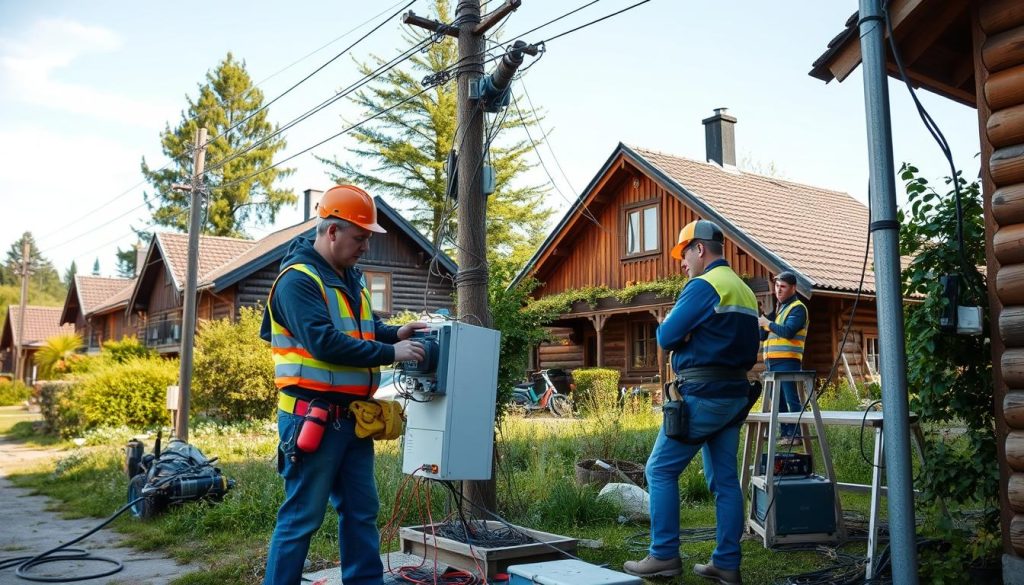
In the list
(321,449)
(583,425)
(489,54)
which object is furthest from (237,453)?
(321,449)

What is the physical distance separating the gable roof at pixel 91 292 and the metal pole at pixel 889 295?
4381cm

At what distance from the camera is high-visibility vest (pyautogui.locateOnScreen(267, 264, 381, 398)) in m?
4.17

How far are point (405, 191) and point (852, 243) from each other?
19.1 metres

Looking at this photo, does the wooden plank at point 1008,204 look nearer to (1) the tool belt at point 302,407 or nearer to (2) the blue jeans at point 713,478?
(2) the blue jeans at point 713,478

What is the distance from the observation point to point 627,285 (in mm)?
21688

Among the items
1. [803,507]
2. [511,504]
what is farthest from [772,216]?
[803,507]

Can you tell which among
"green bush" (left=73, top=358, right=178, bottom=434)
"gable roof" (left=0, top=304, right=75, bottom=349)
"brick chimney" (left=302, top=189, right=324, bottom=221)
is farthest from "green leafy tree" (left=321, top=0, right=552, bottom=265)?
"gable roof" (left=0, top=304, right=75, bottom=349)

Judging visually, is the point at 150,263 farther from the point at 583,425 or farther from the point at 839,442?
the point at 839,442

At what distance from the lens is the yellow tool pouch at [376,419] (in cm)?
423

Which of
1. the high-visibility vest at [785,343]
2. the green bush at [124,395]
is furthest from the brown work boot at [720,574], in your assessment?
the green bush at [124,395]

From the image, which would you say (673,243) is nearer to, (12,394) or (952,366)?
(952,366)

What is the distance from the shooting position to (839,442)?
943 centimetres

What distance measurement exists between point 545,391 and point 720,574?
18.0m

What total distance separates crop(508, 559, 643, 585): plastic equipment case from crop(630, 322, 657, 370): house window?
1834 centimetres
